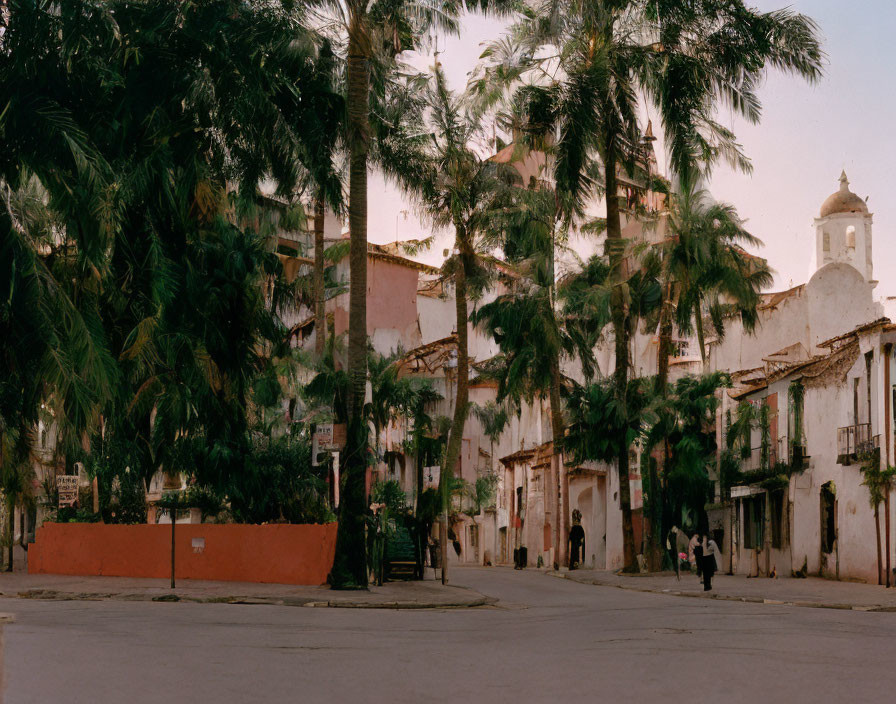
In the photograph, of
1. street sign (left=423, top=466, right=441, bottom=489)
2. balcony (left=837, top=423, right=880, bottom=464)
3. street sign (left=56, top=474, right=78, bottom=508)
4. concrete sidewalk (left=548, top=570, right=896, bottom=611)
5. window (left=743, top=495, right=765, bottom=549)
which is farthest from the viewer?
window (left=743, top=495, right=765, bottom=549)

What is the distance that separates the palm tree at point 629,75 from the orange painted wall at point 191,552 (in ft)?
41.2

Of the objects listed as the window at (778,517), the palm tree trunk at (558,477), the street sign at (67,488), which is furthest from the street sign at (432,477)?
the palm tree trunk at (558,477)

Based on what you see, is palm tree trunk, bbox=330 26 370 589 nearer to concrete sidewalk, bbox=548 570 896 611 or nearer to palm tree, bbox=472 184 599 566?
concrete sidewalk, bbox=548 570 896 611

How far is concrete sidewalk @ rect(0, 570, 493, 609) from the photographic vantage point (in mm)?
23438

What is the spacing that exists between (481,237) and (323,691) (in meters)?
32.1

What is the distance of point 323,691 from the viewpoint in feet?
32.0

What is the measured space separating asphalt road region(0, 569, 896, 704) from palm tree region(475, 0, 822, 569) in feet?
64.6

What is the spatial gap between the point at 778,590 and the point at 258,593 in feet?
39.7

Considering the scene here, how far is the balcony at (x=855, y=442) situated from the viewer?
34.4 meters

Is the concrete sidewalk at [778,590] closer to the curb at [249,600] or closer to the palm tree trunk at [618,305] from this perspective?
the palm tree trunk at [618,305]

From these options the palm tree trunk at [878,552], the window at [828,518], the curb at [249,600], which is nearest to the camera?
the curb at [249,600]

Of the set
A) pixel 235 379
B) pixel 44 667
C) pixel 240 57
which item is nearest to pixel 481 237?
pixel 235 379

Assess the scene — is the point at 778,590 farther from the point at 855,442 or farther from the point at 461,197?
the point at 461,197

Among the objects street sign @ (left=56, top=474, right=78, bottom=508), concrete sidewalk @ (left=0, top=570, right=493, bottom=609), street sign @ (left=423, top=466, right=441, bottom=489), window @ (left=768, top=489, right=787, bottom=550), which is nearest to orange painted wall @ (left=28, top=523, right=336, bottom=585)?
concrete sidewalk @ (left=0, top=570, right=493, bottom=609)
